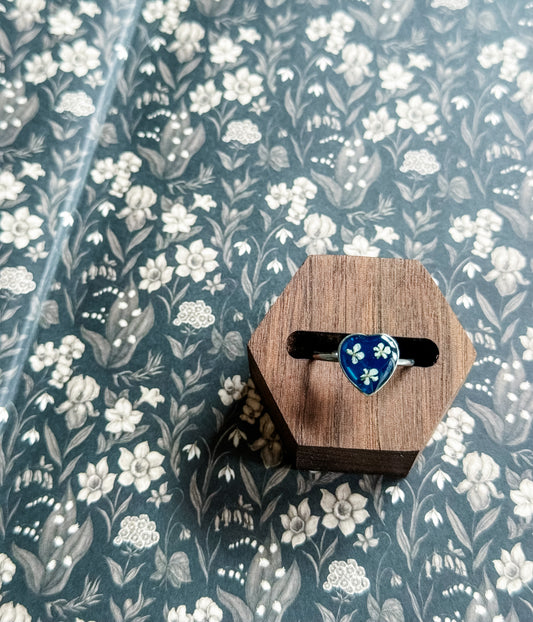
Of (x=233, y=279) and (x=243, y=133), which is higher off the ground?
(x=243, y=133)

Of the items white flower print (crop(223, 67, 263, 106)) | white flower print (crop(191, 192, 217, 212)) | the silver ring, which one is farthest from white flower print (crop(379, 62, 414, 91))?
the silver ring

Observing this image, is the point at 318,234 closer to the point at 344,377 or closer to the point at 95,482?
the point at 344,377

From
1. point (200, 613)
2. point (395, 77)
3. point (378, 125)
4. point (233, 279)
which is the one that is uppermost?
point (395, 77)

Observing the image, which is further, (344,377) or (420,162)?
(420,162)

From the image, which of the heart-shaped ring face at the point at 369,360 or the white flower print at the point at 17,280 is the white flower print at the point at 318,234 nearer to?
the heart-shaped ring face at the point at 369,360

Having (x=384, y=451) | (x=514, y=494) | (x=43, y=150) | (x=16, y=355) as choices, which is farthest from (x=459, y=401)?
(x=43, y=150)

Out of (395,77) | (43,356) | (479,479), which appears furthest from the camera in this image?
(395,77)

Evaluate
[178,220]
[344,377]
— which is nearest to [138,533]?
[344,377]

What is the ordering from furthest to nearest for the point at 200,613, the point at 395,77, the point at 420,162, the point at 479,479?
the point at 395,77, the point at 420,162, the point at 479,479, the point at 200,613
